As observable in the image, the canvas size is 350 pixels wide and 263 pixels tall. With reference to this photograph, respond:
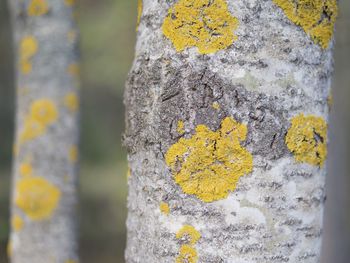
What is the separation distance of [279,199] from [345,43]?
4.33 meters

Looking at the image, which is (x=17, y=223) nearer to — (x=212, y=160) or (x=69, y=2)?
(x=69, y=2)

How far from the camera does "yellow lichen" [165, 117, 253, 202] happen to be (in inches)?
44.2

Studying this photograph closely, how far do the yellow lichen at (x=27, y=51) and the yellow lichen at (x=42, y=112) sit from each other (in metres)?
0.23

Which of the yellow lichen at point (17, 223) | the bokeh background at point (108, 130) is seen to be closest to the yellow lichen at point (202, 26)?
the yellow lichen at point (17, 223)

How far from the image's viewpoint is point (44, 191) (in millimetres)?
3139

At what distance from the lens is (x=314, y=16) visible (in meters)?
1.18

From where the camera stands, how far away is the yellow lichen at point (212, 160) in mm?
1122

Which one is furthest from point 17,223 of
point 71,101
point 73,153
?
point 71,101

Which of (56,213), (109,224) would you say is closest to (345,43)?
(56,213)

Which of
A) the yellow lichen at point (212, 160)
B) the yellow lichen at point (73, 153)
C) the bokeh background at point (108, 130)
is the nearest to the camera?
the yellow lichen at point (212, 160)

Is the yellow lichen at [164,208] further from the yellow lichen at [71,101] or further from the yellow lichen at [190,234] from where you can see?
the yellow lichen at [71,101]

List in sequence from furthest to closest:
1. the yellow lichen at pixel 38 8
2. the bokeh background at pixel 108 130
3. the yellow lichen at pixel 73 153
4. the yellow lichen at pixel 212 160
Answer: the bokeh background at pixel 108 130
the yellow lichen at pixel 73 153
the yellow lichen at pixel 38 8
the yellow lichen at pixel 212 160

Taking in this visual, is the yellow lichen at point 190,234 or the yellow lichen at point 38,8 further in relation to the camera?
the yellow lichen at point 38,8

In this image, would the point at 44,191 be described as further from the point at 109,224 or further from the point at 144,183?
the point at 109,224
